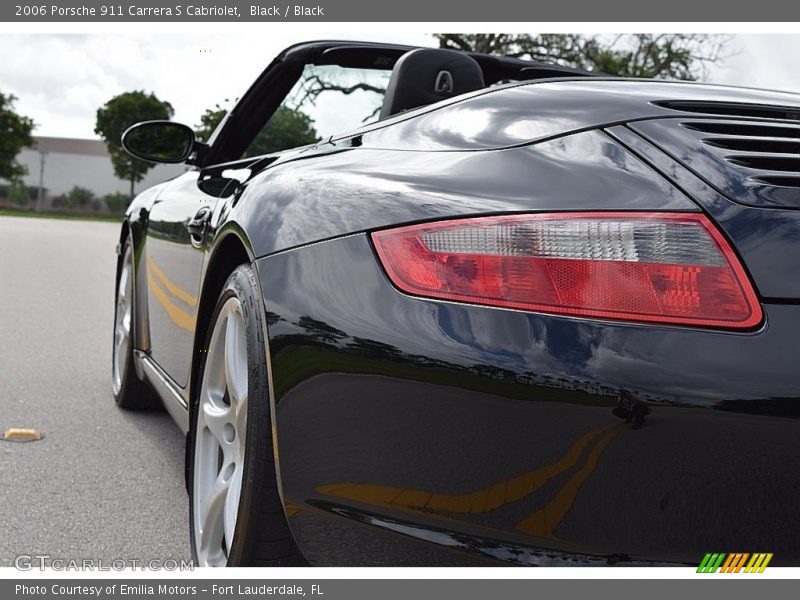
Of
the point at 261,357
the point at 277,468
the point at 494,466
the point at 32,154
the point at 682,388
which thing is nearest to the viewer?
the point at 682,388

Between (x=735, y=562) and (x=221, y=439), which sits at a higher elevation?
(x=735, y=562)

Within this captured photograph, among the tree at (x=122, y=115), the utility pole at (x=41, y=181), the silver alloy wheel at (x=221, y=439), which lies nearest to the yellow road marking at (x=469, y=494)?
the silver alloy wheel at (x=221, y=439)

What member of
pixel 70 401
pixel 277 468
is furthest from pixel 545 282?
pixel 70 401

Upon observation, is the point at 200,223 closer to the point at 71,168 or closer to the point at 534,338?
the point at 534,338

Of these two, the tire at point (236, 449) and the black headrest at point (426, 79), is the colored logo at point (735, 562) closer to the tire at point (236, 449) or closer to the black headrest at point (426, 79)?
the tire at point (236, 449)

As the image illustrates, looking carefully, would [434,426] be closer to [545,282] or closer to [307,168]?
[545,282]

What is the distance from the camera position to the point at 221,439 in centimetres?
244

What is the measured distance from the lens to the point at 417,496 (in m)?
1.69

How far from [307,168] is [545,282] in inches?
35.3

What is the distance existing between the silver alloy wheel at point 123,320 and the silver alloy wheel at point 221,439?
6.52 ft

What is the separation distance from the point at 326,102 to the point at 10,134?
2329 inches

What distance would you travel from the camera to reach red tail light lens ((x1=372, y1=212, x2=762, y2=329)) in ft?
5.05

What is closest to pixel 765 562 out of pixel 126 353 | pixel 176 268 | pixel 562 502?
pixel 562 502

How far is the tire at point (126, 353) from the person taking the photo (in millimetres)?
4485
